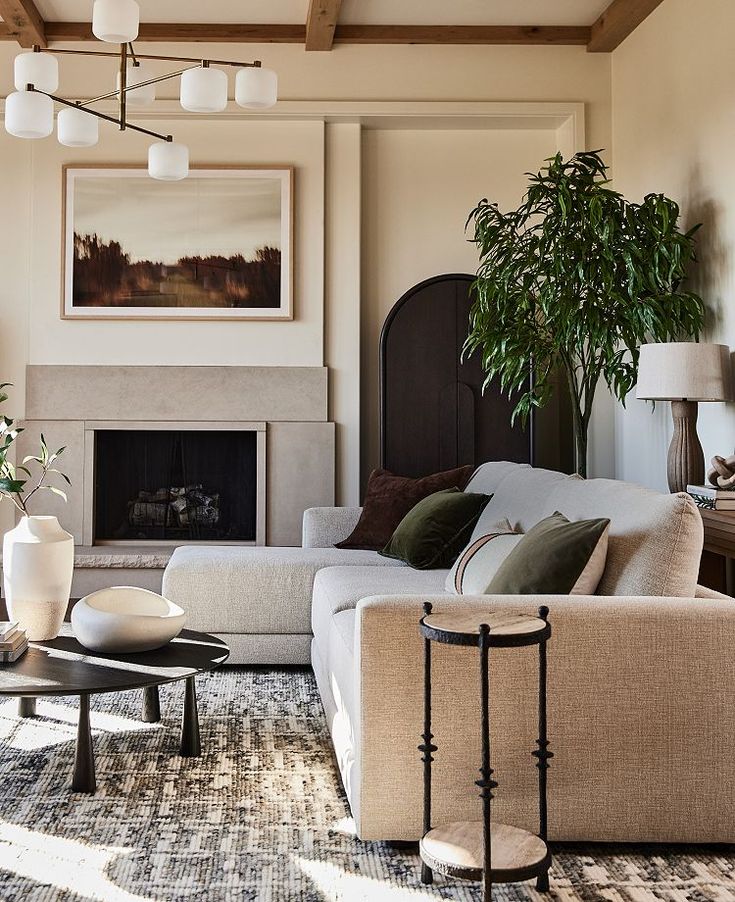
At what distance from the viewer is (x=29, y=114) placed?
3207 millimetres

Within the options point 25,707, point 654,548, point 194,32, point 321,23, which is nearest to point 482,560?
point 654,548

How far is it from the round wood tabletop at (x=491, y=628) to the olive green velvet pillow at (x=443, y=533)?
1.80 metres

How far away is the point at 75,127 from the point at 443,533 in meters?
1.99

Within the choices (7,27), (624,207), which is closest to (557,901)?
(624,207)

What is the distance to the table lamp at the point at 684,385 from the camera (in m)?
3.75

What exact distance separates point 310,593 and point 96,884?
5.92ft

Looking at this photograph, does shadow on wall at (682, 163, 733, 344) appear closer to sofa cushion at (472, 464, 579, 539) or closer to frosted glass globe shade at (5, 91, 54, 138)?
sofa cushion at (472, 464, 579, 539)

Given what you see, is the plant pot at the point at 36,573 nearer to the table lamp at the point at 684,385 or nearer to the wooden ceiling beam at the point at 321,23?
the table lamp at the point at 684,385

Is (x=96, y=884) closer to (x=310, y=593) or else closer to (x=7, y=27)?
(x=310, y=593)

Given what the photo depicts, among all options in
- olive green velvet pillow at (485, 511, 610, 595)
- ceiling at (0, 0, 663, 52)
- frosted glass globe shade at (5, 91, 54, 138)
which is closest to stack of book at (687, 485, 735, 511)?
olive green velvet pillow at (485, 511, 610, 595)

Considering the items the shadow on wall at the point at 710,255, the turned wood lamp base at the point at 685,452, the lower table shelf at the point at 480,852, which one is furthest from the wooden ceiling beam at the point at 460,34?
the lower table shelf at the point at 480,852

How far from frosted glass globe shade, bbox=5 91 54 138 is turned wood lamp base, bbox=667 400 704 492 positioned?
251cm

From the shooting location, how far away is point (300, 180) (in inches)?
216

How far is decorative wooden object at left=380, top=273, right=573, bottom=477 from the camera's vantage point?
17.5ft
